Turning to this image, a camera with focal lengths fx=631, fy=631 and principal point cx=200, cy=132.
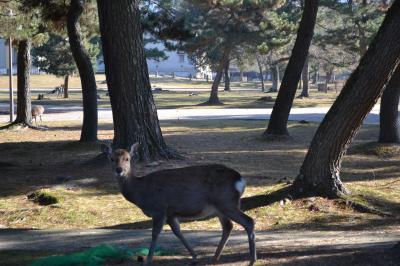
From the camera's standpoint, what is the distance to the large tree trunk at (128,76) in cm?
1420

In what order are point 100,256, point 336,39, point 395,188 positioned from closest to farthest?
point 100,256 < point 395,188 < point 336,39

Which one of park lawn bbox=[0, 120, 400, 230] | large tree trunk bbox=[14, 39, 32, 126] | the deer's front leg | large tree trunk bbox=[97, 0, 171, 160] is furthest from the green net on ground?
large tree trunk bbox=[14, 39, 32, 126]

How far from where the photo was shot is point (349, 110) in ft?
33.8

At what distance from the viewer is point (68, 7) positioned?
66.3 ft

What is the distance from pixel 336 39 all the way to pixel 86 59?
29529mm

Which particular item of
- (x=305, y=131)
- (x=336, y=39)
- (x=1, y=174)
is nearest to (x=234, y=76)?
(x=336, y=39)

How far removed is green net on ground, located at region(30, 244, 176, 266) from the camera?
246 inches

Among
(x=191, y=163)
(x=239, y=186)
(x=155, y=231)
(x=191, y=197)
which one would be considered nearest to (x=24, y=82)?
(x=191, y=163)

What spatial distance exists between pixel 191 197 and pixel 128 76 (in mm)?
8137

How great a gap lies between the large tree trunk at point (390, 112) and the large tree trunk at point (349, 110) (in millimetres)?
7080

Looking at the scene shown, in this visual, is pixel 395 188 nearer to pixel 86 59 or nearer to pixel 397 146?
pixel 397 146

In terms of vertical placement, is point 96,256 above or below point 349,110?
below

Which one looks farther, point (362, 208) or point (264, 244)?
point (362, 208)

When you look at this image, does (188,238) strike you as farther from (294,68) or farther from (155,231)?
(294,68)
